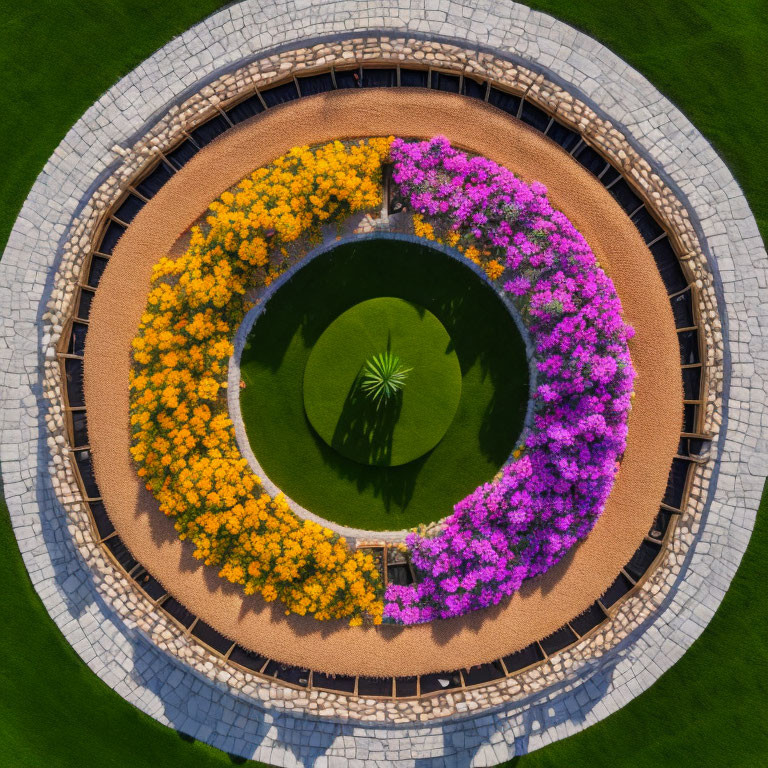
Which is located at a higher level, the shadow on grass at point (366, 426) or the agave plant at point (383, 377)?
the agave plant at point (383, 377)

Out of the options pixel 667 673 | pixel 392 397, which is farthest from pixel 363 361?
pixel 667 673

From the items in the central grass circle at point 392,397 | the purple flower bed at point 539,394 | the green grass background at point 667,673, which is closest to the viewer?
the purple flower bed at point 539,394

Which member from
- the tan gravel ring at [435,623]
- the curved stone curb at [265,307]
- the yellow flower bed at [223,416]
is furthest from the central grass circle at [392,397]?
the tan gravel ring at [435,623]

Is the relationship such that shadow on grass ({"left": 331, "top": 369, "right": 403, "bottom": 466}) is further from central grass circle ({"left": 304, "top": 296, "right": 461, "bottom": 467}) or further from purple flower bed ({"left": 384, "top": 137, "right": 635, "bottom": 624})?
purple flower bed ({"left": 384, "top": 137, "right": 635, "bottom": 624})

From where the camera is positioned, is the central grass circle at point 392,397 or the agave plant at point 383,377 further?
the central grass circle at point 392,397

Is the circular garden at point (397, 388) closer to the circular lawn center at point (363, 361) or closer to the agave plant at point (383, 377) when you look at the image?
the agave plant at point (383, 377)

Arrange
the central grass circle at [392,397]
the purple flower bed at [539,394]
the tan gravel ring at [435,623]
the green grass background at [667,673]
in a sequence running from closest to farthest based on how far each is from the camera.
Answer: the purple flower bed at [539,394] < the tan gravel ring at [435,623] < the central grass circle at [392,397] < the green grass background at [667,673]

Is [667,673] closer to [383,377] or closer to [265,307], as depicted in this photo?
[383,377]
